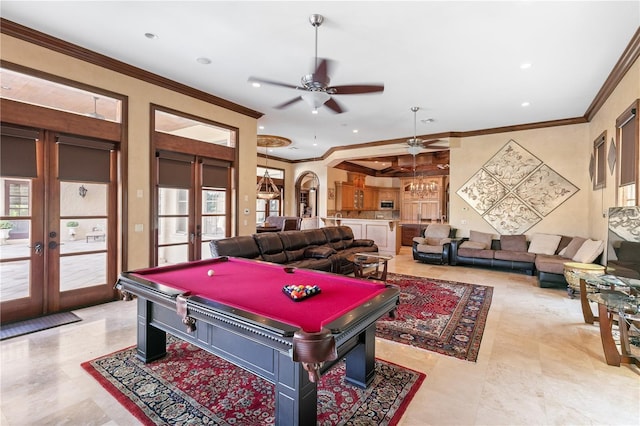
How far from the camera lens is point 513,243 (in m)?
6.86

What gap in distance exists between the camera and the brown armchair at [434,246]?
7234 millimetres

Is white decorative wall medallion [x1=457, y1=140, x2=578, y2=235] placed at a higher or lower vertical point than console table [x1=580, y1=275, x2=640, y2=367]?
higher

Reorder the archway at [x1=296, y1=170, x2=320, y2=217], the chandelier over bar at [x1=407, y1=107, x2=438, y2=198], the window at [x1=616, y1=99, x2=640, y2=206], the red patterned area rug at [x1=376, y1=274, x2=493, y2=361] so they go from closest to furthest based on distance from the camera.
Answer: the red patterned area rug at [x1=376, y1=274, x2=493, y2=361] → the window at [x1=616, y1=99, x2=640, y2=206] → the chandelier over bar at [x1=407, y1=107, x2=438, y2=198] → the archway at [x1=296, y1=170, x2=320, y2=217]

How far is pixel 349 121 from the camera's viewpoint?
6926mm

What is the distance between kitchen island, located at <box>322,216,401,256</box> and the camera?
8.98 meters

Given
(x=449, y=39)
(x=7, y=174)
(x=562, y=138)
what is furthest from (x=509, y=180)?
(x=7, y=174)

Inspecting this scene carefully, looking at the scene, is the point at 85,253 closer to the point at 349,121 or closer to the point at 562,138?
the point at 349,121

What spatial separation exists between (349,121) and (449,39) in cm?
351

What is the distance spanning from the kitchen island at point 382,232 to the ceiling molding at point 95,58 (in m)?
5.48

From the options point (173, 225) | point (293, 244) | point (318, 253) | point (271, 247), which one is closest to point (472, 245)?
point (318, 253)

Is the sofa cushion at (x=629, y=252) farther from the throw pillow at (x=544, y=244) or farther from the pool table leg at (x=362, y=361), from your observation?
the throw pillow at (x=544, y=244)

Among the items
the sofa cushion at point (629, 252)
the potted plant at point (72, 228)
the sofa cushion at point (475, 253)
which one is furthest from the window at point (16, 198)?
the sofa cushion at point (475, 253)

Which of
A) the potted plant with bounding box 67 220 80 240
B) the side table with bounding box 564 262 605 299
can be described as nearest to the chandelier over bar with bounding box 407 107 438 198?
the side table with bounding box 564 262 605 299

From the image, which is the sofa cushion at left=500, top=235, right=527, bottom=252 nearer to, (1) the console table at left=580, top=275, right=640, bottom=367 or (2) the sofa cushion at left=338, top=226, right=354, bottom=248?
(2) the sofa cushion at left=338, top=226, right=354, bottom=248
